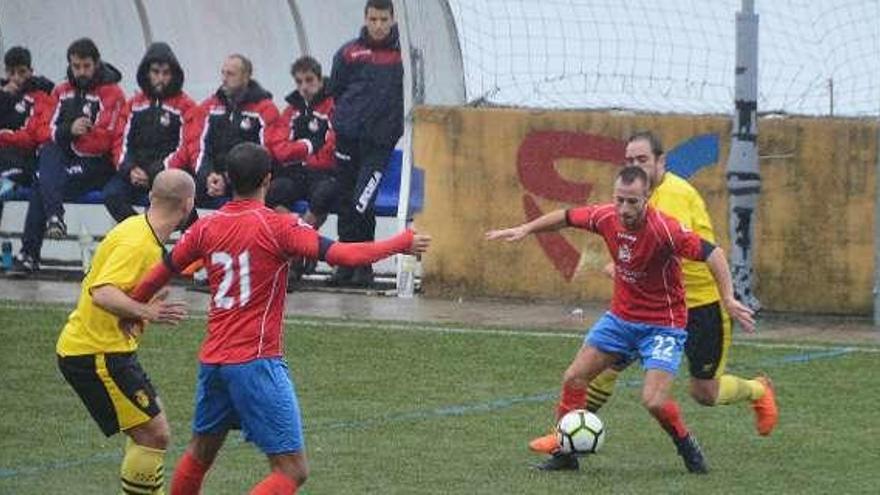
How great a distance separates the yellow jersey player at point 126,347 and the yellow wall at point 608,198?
837 cm

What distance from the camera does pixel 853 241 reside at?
18.1 metres

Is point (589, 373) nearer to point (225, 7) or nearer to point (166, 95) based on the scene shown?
point (166, 95)

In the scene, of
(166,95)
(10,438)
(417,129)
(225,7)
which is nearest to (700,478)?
(10,438)

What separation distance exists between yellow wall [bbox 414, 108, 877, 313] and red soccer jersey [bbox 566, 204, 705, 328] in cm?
635

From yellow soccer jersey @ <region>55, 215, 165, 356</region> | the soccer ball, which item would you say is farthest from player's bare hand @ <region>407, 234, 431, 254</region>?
the soccer ball

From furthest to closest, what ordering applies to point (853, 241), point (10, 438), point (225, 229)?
point (853, 241), point (10, 438), point (225, 229)

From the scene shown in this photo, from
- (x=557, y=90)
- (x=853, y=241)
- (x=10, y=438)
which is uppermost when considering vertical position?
(x=557, y=90)

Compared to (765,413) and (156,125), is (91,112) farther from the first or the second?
(765,413)

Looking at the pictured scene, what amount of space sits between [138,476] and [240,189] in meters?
1.47

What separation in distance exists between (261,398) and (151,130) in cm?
1021

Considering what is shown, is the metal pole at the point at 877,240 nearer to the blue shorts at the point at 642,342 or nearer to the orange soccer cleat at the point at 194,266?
the blue shorts at the point at 642,342

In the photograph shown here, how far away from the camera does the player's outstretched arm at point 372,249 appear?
9.51 m

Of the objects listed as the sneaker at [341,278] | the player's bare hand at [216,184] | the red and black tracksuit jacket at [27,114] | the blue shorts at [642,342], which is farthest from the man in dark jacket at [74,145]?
the blue shorts at [642,342]

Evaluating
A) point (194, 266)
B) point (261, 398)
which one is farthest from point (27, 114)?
point (261, 398)
